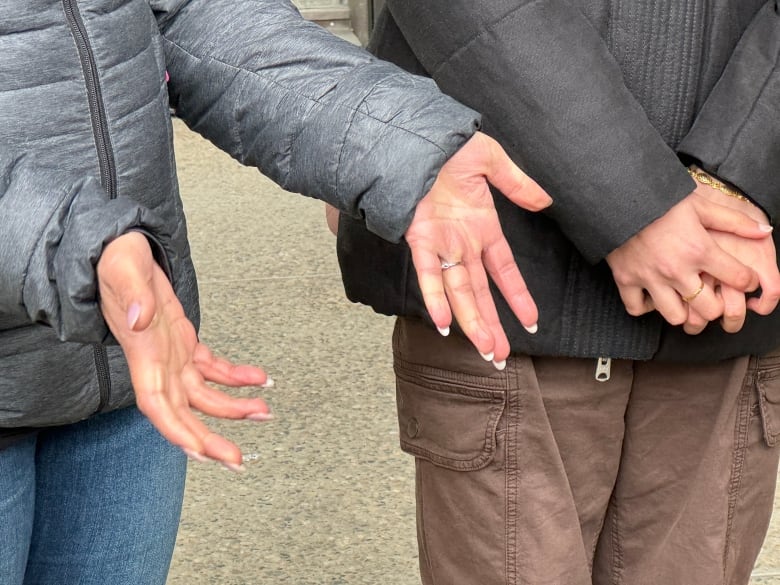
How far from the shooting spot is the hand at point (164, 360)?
46.8 inches

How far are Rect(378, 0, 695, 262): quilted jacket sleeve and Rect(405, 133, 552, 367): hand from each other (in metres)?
0.25

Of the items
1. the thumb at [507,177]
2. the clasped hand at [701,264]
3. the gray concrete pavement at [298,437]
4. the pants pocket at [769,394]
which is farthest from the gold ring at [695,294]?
the gray concrete pavement at [298,437]

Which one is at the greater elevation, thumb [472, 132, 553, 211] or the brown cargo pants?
thumb [472, 132, 553, 211]

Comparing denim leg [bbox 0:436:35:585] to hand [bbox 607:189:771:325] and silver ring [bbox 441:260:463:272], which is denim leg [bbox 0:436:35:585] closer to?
silver ring [bbox 441:260:463:272]

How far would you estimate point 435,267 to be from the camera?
4.76 ft

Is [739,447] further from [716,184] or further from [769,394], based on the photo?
[716,184]

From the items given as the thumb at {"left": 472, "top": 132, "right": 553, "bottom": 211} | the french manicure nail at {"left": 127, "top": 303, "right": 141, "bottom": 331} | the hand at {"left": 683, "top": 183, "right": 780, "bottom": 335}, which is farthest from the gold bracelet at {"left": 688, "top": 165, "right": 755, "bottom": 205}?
the french manicure nail at {"left": 127, "top": 303, "right": 141, "bottom": 331}

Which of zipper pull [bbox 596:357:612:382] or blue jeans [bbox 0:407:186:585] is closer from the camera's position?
blue jeans [bbox 0:407:186:585]

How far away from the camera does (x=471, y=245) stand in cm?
147

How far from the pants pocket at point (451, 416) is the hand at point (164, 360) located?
72 centimetres

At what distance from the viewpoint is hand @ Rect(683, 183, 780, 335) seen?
184 cm

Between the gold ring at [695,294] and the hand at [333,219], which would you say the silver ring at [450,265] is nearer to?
the gold ring at [695,294]

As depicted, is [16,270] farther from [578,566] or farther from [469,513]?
[578,566]

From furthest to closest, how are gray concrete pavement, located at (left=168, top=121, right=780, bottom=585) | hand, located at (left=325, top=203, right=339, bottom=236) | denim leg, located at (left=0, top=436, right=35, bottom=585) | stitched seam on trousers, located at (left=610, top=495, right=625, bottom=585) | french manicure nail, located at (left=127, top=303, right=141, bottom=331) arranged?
gray concrete pavement, located at (left=168, top=121, right=780, bottom=585)
hand, located at (left=325, top=203, right=339, bottom=236)
stitched seam on trousers, located at (left=610, top=495, right=625, bottom=585)
denim leg, located at (left=0, top=436, right=35, bottom=585)
french manicure nail, located at (left=127, top=303, right=141, bottom=331)
